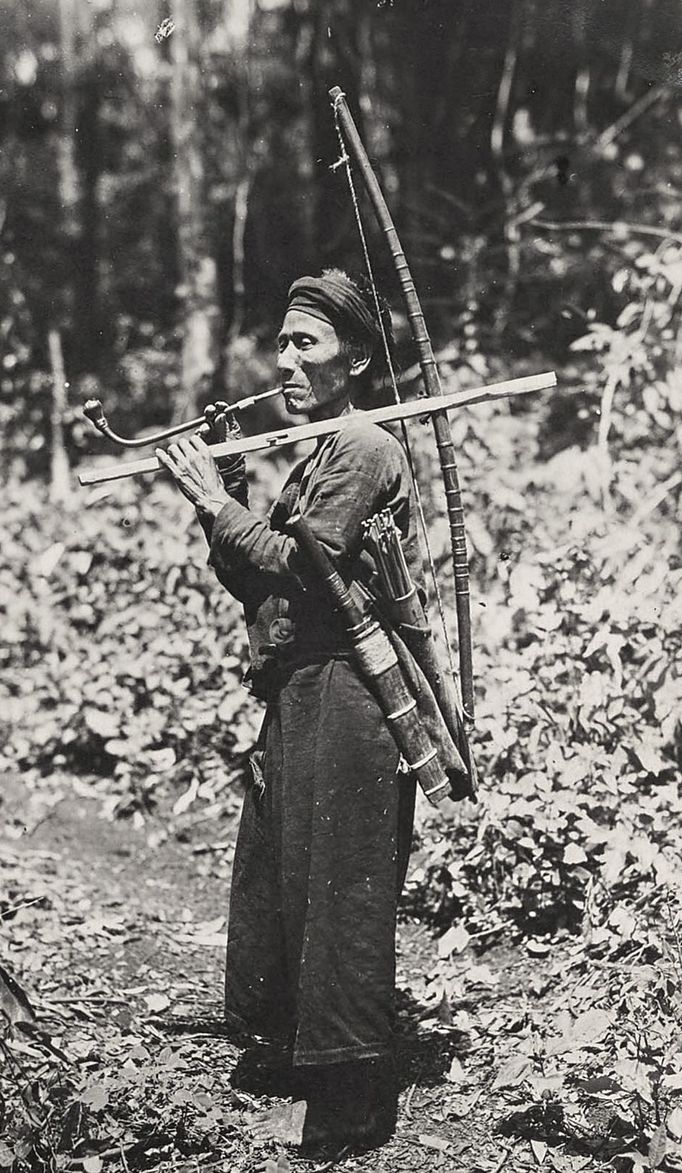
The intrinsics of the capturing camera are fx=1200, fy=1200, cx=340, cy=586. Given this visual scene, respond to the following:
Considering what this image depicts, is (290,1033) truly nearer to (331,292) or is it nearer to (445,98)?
(331,292)

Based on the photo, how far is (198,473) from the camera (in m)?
3.14

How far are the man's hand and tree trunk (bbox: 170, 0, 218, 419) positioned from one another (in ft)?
21.0

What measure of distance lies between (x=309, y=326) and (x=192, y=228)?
7.83m

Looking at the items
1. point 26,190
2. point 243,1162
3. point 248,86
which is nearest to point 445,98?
point 248,86

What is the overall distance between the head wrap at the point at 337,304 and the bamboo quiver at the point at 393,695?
2.29 ft

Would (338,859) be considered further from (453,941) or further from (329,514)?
(453,941)

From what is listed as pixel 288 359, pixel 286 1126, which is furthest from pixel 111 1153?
pixel 288 359

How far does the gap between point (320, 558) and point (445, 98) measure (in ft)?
26.5

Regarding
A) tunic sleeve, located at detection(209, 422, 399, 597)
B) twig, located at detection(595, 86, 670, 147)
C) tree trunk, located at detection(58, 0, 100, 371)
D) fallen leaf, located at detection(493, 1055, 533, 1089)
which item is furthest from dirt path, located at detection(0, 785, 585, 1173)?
twig, located at detection(595, 86, 670, 147)

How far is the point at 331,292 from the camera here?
10.4 ft

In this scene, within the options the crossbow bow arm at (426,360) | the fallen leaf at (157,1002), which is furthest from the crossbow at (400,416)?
the fallen leaf at (157,1002)

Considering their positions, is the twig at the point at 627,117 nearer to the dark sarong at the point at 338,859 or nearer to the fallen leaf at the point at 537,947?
the fallen leaf at the point at 537,947

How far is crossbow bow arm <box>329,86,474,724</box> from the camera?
10.3ft

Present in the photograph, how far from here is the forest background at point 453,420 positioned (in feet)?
13.6
